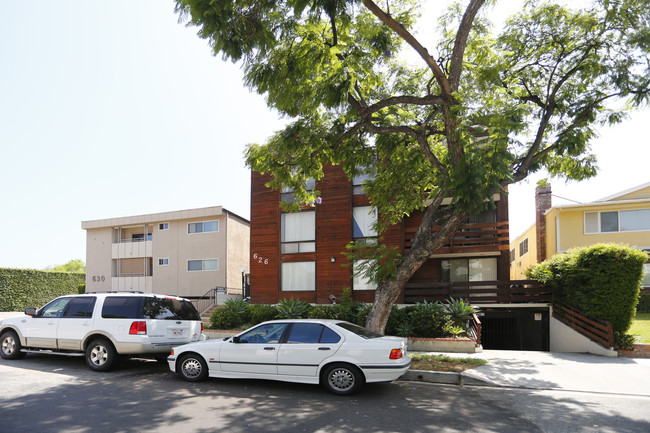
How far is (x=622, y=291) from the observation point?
12.8 meters

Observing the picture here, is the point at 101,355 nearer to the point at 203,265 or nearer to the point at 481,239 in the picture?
the point at 481,239

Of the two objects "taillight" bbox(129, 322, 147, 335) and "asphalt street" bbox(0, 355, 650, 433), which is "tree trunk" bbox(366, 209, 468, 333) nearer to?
"asphalt street" bbox(0, 355, 650, 433)

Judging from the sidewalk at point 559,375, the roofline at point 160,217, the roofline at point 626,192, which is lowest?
the sidewalk at point 559,375

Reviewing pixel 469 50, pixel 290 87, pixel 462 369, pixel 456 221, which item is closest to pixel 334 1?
pixel 290 87

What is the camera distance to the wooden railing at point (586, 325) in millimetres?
12673

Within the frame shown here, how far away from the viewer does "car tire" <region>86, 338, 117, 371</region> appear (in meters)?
9.45

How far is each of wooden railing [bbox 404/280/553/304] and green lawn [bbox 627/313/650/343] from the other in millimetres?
2761

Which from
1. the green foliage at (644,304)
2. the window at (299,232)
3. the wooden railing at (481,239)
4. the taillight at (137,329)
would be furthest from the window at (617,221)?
the taillight at (137,329)

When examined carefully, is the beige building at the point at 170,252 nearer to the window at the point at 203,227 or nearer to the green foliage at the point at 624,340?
the window at the point at 203,227

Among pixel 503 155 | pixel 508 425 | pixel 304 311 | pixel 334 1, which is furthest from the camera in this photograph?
pixel 304 311

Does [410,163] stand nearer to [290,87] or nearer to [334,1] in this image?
[290,87]

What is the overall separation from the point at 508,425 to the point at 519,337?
12.3 metres

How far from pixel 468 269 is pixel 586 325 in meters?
5.70

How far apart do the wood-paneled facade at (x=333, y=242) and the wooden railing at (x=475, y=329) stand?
3245 mm
